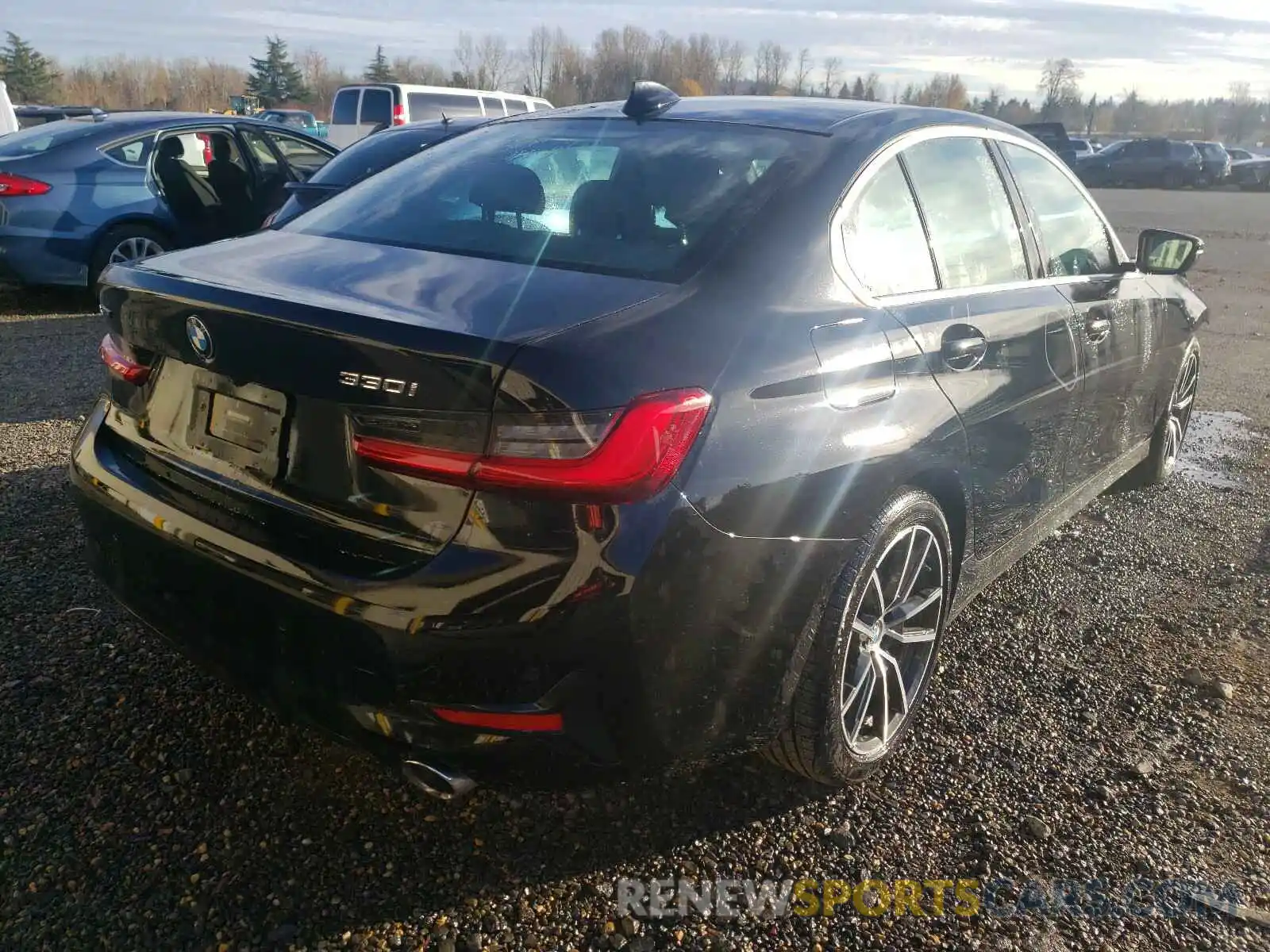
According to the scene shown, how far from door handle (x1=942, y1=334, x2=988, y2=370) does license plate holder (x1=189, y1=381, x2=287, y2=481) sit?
5.16ft

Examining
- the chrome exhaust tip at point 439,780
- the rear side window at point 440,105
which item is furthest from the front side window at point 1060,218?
the rear side window at point 440,105

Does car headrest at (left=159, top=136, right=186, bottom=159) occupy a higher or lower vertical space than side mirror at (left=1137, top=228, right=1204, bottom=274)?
lower

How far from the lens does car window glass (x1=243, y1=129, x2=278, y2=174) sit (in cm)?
865

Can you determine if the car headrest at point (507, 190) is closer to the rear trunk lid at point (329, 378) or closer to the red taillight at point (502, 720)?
the rear trunk lid at point (329, 378)

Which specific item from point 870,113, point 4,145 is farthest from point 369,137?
point 870,113

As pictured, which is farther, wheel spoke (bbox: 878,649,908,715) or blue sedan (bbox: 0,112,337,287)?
blue sedan (bbox: 0,112,337,287)

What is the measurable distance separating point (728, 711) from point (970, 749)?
3.34 ft

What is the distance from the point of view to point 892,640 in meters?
2.49

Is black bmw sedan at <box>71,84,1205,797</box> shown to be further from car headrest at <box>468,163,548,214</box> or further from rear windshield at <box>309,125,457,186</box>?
rear windshield at <box>309,125,457,186</box>

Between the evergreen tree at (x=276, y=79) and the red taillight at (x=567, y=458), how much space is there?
90.5 m

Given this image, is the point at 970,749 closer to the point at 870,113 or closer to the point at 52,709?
the point at 870,113

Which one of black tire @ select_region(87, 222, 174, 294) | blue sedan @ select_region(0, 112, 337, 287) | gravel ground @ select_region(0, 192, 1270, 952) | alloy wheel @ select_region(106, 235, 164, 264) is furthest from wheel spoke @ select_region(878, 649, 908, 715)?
alloy wheel @ select_region(106, 235, 164, 264)

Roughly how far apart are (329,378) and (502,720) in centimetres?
70

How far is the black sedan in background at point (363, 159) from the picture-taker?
21.1ft
